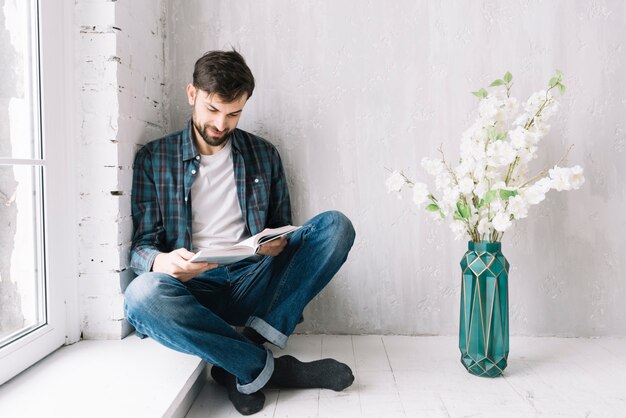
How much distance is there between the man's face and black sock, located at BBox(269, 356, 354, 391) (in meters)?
0.78

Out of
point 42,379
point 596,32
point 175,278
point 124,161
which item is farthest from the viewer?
point 596,32

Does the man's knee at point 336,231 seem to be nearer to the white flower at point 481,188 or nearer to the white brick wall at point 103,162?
the white flower at point 481,188

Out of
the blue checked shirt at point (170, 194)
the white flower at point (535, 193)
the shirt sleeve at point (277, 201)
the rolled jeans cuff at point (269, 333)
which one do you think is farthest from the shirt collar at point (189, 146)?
the white flower at point (535, 193)

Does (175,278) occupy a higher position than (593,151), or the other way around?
(593,151)

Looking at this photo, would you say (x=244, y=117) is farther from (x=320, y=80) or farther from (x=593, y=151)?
(x=593, y=151)

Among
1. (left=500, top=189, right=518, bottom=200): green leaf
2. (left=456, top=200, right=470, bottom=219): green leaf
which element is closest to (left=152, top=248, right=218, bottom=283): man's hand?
(left=456, top=200, right=470, bottom=219): green leaf

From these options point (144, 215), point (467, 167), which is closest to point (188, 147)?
point (144, 215)

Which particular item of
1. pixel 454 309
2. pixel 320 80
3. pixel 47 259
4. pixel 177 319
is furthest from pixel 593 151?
pixel 47 259

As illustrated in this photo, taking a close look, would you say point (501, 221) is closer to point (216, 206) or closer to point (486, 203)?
point (486, 203)

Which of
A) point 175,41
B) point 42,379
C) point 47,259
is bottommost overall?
point 42,379

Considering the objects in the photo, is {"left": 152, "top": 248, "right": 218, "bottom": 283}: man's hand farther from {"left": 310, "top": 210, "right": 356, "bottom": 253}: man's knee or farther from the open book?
{"left": 310, "top": 210, "right": 356, "bottom": 253}: man's knee

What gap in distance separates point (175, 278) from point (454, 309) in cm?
120

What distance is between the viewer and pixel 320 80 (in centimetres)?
222

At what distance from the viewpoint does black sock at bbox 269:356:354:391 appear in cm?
168
